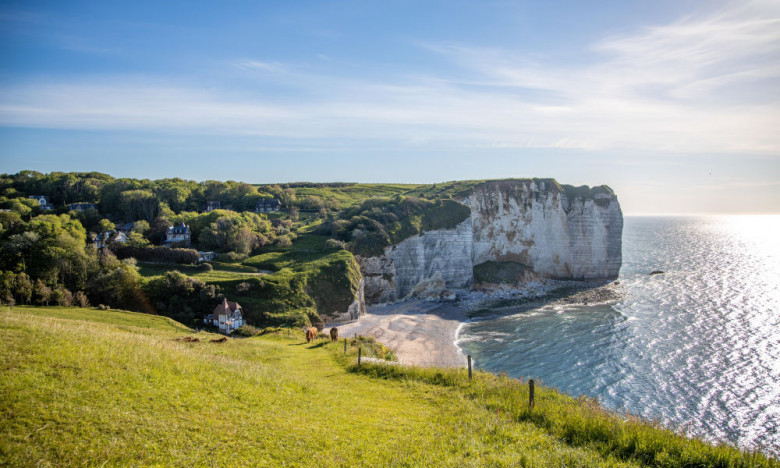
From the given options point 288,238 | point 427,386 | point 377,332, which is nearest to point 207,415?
point 427,386

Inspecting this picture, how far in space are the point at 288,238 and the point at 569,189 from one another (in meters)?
58.9

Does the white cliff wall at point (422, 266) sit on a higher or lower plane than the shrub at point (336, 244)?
lower

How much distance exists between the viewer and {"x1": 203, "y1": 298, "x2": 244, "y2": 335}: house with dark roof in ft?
123

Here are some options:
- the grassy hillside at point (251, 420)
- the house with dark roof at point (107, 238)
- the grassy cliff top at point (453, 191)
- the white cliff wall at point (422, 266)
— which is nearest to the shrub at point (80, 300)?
the house with dark roof at point (107, 238)

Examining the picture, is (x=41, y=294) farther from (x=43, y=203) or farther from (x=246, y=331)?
(x=43, y=203)

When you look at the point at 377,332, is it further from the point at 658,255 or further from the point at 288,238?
the point at 658,255

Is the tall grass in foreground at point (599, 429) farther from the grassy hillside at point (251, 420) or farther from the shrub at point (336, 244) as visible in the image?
the shrub at point (336, 244)

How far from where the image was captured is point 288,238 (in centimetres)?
6438

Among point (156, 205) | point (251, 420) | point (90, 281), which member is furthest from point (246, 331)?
point (156, 205)

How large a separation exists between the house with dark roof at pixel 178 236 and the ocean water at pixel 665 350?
4680 centimetres

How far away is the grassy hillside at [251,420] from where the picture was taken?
349 inches

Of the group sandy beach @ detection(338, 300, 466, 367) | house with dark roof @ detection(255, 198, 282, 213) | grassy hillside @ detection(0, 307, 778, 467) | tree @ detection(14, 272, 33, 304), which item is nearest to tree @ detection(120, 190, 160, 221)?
house with dark roof @ detection(255, 198, 282, 213)

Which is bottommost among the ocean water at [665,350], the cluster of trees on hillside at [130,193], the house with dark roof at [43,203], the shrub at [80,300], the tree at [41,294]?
the ocean water at [665,350]

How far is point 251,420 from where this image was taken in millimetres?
11172
